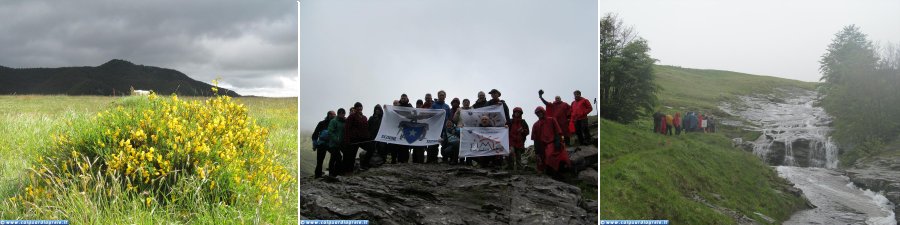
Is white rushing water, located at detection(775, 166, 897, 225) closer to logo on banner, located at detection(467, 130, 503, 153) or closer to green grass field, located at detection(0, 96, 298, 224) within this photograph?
logo on banner, located at detection(467, 130, 503, 153)

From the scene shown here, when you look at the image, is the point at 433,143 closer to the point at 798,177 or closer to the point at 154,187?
the point at 154,187

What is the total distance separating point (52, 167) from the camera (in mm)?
6562

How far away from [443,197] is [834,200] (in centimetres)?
548

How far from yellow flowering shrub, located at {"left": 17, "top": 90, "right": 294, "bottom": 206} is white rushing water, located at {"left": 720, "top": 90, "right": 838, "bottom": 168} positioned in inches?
257

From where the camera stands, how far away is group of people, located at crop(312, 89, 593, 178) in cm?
695

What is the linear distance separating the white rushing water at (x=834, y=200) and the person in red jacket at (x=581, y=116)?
110 inches

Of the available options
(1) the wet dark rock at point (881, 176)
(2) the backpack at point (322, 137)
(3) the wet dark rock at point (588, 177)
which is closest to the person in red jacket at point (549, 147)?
(3) the wet dark rock at point (588, 177)

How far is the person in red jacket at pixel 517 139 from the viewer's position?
23.9 ft

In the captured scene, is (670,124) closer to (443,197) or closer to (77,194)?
(443,197)

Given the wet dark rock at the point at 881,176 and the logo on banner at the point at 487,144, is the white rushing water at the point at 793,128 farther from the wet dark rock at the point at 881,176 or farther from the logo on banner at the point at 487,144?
the logo on banner at the point at 487,144

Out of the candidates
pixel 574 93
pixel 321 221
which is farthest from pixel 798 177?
pixel 321 221

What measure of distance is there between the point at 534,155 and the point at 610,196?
166 cm

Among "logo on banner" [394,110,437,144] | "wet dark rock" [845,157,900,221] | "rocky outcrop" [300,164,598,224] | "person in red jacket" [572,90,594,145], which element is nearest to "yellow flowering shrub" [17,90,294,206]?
"rocky outcrop" [300,164,598,224]

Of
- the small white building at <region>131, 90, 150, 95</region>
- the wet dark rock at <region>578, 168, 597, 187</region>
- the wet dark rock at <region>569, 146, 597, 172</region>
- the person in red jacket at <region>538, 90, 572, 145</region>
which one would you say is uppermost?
the small white building at <region>131, 90, 150, 95</region>
